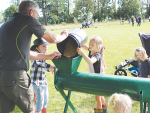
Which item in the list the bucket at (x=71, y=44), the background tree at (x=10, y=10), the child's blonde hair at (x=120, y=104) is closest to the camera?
the child's blonde hair at (x=120, y=104)

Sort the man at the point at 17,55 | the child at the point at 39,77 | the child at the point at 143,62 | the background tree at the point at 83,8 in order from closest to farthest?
the man at the point at 17,55
the child at the point at 39,77
the child at the point at 143,62
the background tree at the point at 83,8

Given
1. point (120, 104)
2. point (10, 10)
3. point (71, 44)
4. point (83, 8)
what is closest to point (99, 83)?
point (120, 104)

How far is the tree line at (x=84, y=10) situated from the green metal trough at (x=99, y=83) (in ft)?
150

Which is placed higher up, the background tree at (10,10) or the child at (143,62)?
the background tree at (10,10)

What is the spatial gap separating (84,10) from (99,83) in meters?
52.8

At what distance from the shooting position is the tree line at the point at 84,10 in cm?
4803

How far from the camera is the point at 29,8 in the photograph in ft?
6.63

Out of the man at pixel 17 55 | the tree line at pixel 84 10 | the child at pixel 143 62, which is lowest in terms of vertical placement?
the child at pixel 143 62

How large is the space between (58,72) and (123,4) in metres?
54.9

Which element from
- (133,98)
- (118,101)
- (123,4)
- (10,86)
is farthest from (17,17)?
(123,4)

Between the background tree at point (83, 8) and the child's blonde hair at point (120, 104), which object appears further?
the background tree at point (83, 8)

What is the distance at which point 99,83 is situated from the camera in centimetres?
205

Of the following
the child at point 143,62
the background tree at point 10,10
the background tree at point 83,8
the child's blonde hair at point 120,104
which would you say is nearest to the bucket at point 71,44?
the child's blonde hair at point 120,104

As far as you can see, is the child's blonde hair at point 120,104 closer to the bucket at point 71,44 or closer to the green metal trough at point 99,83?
the green metal trough at point 99,83
